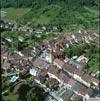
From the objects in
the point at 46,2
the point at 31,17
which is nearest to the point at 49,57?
the point at 31,17

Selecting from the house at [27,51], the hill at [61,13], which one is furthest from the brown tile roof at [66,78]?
the hill at [61,13]

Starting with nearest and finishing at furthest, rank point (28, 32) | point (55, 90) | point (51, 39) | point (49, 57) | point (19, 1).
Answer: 1. point (55, 90)
2. point (49, 57)
3. point (51, 39)
4. point (28, 32)
5. point (19, 1)

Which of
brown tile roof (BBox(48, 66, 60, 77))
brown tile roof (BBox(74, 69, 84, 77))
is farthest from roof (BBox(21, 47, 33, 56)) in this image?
brown tile roof (BBox(74, 69, 84, 77))

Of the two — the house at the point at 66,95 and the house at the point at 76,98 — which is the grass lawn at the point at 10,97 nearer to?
the house at the point at 66,95

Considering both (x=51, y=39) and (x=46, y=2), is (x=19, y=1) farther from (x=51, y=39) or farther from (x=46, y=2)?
(x=51, y=39)

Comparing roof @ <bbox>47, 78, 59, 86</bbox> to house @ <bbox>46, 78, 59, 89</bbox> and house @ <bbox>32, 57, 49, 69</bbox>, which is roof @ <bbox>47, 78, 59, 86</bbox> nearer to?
house @ <bbox>46, 78, 59, 89</bbox>

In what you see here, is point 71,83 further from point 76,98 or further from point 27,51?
point 27,51

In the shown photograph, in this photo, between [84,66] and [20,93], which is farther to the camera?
[84,66]

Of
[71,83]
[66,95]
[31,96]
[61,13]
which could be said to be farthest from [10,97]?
[61,13]
